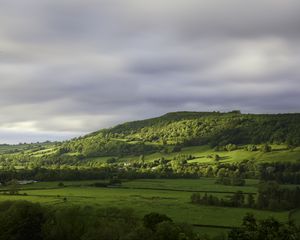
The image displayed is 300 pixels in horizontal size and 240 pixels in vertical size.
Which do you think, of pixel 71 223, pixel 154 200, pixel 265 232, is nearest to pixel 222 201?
pixel 154 200

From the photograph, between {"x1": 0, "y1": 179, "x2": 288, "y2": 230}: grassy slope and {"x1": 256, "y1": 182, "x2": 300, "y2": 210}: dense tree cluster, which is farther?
{"x1": 256, "y1": 182, "x2": 300, "y2": 210}: dense tree cluster

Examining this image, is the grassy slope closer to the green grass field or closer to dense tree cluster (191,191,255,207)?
the green grass field

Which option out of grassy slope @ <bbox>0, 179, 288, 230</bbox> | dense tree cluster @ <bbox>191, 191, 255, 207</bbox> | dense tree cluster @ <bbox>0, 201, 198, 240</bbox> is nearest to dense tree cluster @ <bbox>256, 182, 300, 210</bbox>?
dense tree cluster @ <bbox>191, 191, 255, 207</bbox>

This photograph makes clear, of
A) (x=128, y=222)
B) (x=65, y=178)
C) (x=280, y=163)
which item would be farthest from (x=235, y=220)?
(x=280, y=163)

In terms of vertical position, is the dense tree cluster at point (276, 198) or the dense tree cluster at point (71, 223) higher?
the dense tree cluster at point (71, 223)

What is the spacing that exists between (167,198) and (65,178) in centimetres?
6583

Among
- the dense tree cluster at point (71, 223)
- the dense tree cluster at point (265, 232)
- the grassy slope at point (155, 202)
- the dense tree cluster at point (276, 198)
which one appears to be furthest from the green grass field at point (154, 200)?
the dense tree cluster at point (265, 232)

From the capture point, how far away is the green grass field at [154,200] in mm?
96562

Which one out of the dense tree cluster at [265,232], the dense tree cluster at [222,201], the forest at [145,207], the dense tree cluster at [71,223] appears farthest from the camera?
the dense tree cluster at [222,201]

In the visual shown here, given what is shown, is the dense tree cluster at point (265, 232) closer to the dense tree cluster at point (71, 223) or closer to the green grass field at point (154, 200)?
the dense tree cluster at point (71, 223)

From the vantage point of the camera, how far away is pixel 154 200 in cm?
11388

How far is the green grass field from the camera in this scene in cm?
9656

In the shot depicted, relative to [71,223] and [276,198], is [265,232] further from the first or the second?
[276,198]

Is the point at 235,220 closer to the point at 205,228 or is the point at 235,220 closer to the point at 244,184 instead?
the point at 205,228
